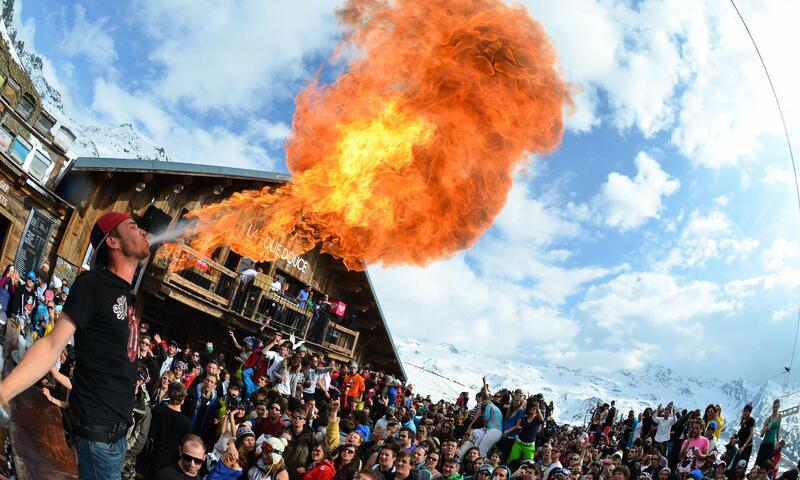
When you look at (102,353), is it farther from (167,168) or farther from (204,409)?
(167,168)

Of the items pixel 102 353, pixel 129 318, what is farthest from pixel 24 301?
pixel 102 353

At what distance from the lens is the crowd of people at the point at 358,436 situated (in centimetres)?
751

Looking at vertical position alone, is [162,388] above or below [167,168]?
below

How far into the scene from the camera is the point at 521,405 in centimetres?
1142

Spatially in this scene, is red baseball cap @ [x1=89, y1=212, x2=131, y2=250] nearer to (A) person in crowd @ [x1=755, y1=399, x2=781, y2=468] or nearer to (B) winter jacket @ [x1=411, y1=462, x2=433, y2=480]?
(B) winter jacket @ [x1=411, y1=462, x2=433, y2=480]

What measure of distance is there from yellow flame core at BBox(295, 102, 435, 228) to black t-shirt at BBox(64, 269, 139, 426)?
29.3ft

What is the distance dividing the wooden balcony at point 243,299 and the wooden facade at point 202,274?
0.03m

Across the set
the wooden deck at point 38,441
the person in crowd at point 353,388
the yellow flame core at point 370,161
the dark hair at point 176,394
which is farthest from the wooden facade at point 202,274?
the wooden deck at point 38,441

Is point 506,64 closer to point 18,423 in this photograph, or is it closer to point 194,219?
point 18,423

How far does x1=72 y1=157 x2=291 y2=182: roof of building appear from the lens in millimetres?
14688

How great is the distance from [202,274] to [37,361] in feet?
49.8

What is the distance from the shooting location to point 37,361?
2586 mm

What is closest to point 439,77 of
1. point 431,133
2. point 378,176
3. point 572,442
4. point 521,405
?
point 431,133

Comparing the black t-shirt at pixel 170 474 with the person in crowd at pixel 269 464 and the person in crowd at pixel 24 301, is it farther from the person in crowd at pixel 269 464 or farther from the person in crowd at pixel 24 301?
the person in crowd at pixel 24 301
